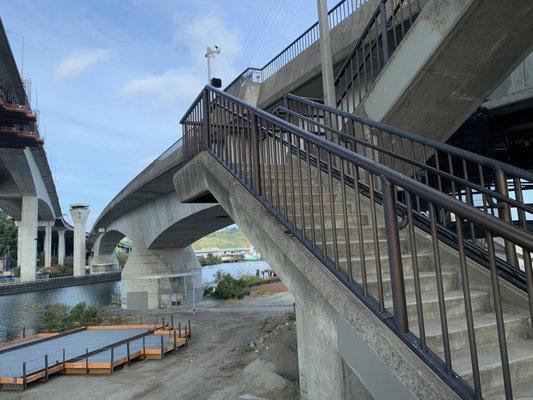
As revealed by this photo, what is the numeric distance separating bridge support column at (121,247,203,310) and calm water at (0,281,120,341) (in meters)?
5.92

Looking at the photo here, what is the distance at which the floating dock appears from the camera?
11195 millimetres

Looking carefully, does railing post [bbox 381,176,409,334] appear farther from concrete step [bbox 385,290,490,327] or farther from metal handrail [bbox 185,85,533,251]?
concrete step [bbox 385,290,490,327]

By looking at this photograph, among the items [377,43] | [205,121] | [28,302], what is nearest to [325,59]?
[377,43]

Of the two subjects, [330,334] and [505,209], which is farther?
[505,209]

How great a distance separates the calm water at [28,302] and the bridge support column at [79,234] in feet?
27.3

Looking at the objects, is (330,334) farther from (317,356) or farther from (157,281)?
(157,281)

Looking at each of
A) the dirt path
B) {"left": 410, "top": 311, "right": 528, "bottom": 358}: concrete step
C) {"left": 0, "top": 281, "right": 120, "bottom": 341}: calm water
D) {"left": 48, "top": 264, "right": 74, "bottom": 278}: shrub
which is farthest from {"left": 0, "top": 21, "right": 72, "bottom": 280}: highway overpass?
{"left": 410, "top": 311, "right": 528, "bottom": 358}: concrete step

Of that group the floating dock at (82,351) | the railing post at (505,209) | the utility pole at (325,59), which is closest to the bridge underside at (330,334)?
the railing post at (505,209)

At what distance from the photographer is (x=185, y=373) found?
11.2 meters

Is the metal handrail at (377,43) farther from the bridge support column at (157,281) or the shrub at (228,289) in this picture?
the shrub at (228,289)

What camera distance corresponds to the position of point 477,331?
3209 millimetres

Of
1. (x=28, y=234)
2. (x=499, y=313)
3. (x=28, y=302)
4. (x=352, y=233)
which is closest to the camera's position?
(x=499, y=313)

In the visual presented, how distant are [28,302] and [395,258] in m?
44.7

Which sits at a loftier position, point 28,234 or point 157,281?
point 28,234
